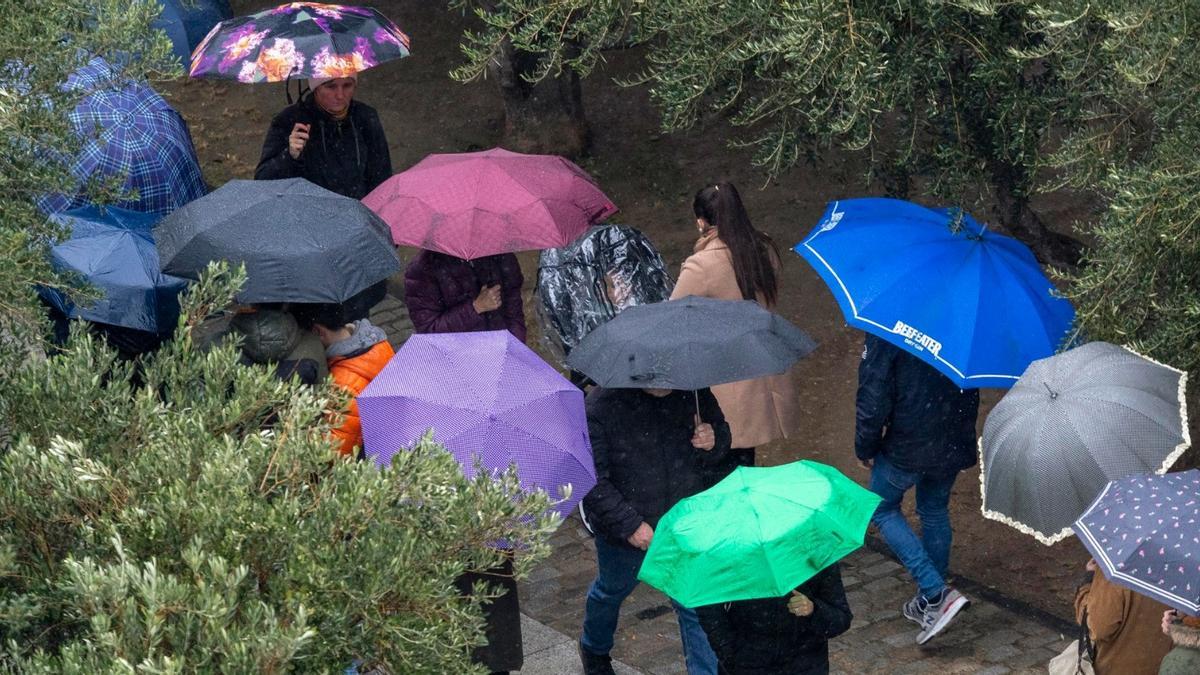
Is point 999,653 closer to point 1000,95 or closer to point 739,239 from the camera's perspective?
point 739,239

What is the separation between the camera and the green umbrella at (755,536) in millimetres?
5277

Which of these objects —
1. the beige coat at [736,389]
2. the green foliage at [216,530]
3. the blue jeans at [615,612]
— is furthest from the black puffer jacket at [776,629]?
the beige coat at [736,389]

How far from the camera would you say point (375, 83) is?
48.6ft

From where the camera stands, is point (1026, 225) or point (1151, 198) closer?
point (1151, 198)

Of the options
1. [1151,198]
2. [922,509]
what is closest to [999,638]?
[922,509]

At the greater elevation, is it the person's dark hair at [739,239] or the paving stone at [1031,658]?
the person's dark hair at [739,239]

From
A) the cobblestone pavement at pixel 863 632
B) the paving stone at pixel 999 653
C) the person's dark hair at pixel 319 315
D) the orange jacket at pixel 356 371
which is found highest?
the person's dark hair at pixel 319 315

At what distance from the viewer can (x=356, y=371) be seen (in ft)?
21.1

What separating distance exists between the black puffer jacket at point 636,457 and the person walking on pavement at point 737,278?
1.02m

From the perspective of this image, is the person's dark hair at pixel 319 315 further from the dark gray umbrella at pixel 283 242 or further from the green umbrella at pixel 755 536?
the green umbrella at pixel 755 536

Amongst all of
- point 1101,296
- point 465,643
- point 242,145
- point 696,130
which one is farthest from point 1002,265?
point 242,145

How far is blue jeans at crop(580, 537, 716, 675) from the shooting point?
21.1 ft

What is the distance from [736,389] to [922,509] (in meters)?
1.12

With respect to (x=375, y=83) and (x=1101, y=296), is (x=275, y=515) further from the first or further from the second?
(x=375, y=83)
